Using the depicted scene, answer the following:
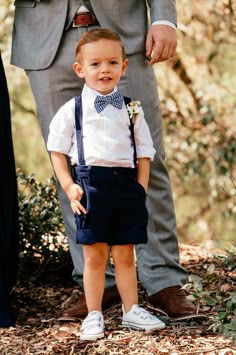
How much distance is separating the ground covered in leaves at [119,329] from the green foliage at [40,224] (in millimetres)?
208

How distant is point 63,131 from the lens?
338cm

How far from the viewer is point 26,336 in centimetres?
359

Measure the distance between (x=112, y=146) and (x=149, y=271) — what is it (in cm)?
74

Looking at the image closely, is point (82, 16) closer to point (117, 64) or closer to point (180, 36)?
point (117, 64)

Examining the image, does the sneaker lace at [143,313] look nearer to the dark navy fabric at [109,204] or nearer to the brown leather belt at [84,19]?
the dark navy fabric at [109,204]

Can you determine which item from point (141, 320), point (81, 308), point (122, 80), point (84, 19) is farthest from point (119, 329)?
point (84, 19)

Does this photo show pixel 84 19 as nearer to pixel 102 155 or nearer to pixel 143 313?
pixel 102 155

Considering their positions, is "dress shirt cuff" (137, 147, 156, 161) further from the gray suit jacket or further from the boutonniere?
the gray suit jacket

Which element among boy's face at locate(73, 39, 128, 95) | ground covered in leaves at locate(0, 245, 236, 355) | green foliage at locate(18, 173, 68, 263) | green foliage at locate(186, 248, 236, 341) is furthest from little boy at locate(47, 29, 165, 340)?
green foliage at locate(18, 173, 68, 263)

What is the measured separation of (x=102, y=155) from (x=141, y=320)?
27.1 inches

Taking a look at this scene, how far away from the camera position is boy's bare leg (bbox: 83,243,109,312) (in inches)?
135

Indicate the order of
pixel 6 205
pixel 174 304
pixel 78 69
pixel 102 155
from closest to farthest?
pixel 102 155 < pixel 78 69 < pixel 174 304 < pixel 6 205

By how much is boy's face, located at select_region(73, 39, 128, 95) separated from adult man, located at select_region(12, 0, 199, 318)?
0.99ft

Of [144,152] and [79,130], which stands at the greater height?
[79,130]
